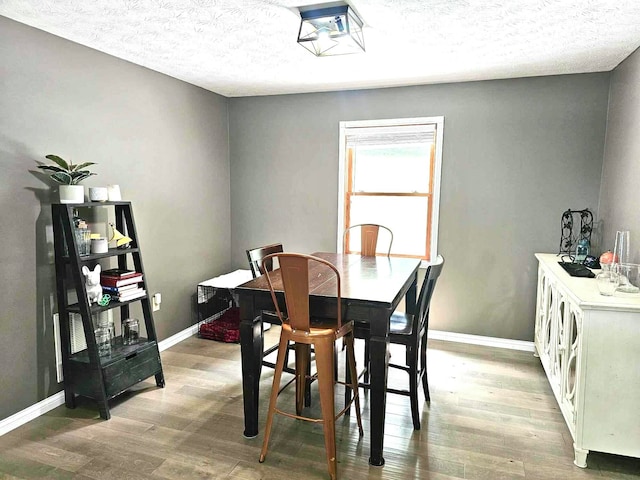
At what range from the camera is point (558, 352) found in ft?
9.05

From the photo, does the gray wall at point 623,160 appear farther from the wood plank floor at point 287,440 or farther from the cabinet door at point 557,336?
the wood plank floor at point 287,440

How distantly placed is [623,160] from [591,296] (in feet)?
4.40

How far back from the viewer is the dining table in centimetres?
215

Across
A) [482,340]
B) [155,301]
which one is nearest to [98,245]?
[155,301]

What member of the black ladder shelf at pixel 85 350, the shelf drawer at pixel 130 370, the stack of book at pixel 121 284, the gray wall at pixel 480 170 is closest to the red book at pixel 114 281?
the stack of book at pixel 121 284

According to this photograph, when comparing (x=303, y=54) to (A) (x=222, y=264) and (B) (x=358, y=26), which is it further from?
(A) (x=222, y=264)

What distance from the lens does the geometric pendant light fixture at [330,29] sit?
2348 mm

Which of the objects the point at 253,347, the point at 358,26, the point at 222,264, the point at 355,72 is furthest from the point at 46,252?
the point at 355,72

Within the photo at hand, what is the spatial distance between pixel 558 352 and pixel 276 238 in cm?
282

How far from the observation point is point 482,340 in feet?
13.1

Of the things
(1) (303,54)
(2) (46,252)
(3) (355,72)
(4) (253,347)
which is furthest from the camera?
(3) (355,72)

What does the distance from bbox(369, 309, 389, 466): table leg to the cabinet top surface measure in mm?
1019

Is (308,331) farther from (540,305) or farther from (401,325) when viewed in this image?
(540,305)

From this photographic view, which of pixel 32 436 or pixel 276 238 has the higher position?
pixel 276 238
